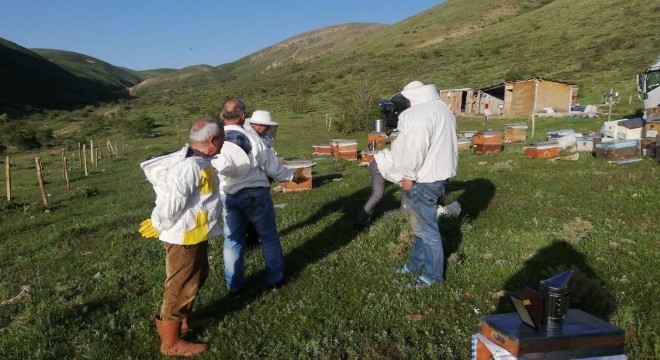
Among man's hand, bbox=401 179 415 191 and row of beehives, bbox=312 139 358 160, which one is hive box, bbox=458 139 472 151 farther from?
man's hand, bbox=401 179 415 191

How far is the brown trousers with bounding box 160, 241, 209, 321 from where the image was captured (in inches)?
184

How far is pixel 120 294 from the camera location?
6621mm

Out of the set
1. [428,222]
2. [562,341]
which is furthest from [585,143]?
[562,341]

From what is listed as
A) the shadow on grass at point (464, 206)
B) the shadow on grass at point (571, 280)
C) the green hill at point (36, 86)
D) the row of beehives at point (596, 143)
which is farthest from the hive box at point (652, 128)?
the green hill at point (36, 86)

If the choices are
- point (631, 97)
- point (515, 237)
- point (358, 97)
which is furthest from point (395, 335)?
point (631, 97)

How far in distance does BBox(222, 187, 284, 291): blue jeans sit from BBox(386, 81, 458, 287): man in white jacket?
177 centimetres

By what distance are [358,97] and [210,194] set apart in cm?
3192

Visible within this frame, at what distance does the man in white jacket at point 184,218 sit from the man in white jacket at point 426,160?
238 cm

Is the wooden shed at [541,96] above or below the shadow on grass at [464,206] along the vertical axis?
above

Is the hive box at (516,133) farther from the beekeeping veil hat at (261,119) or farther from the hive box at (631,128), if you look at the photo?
the beekeeping veil hat at (261,119)

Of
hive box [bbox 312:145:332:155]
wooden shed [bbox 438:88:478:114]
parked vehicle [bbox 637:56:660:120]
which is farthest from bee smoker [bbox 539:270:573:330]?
wooden shed [bbox 438:88:478:114]

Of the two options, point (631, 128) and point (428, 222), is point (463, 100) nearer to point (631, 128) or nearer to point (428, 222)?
point (631, 128)

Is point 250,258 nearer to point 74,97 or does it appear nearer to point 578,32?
point 578,32

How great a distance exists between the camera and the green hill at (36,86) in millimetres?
95794
